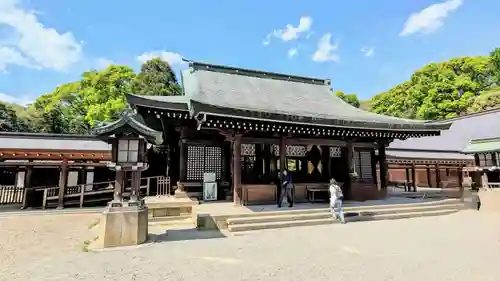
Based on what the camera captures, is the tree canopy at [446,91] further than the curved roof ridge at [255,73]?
Yes

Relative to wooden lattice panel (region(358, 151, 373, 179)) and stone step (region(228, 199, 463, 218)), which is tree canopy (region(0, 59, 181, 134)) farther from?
stone step (region(228, 199, 463, 218))

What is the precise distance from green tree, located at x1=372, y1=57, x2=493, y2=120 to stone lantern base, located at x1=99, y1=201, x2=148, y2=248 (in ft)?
124

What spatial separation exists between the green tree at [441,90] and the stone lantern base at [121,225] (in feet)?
124

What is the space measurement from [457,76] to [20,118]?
176ft

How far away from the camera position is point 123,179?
6.66 m

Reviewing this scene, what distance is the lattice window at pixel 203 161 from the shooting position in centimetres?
1171

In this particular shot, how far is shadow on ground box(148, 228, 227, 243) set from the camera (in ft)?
22.3

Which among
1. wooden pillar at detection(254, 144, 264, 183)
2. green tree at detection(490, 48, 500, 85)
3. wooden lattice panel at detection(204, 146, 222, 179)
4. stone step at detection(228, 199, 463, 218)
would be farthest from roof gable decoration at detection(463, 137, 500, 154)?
green tree at detection(490, 48, 500, 85)

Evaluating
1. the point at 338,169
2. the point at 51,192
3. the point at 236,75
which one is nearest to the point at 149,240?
the point at 338,169

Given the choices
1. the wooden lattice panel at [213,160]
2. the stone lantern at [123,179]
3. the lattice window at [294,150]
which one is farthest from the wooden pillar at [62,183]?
the lattice window at [294,150]

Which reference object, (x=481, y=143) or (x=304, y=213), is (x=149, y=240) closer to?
(x=304, y=213)

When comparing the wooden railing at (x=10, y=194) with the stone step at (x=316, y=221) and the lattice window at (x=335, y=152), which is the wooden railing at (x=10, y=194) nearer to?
the stone step at (x=316, y=221)

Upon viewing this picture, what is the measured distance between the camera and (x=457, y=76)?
1506 inches

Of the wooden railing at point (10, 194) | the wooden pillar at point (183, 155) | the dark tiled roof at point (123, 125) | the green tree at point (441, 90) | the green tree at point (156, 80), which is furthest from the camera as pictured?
the green tree at point (441, 90)
